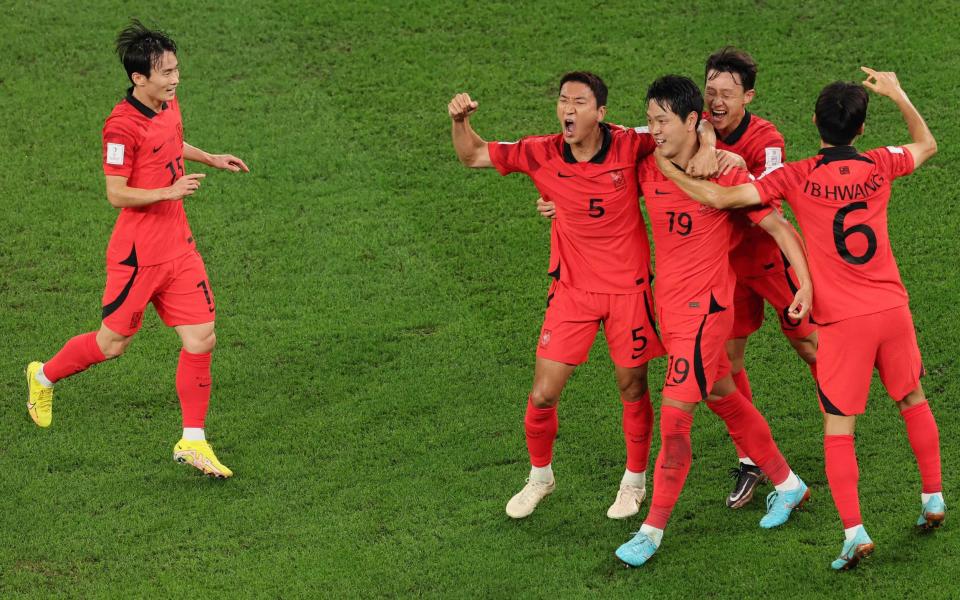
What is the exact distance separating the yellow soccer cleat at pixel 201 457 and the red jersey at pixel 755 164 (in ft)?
9.79

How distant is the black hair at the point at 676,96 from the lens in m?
5.88

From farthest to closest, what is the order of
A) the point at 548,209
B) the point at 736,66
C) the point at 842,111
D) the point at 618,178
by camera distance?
1. the point at 548,209
2. the point at 736,66
3. the point at 618,178
4. the point at 842,111

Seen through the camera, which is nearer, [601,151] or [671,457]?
[671,457]

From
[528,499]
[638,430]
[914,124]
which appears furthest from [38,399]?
[914,124]

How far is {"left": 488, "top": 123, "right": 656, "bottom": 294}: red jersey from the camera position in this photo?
6164mm

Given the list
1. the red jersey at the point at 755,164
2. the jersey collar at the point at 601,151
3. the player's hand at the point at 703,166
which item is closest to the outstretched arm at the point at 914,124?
the red jersey at the point at 755,164

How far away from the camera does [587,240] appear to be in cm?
627

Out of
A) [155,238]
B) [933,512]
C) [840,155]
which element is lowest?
[933,512]

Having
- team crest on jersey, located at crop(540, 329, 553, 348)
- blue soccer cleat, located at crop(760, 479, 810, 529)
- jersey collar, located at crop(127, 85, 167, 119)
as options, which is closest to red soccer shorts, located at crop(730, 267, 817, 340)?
blue soccer cleat, located at crop(760, 479, 810, 529)

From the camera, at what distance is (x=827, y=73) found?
33.6 ft

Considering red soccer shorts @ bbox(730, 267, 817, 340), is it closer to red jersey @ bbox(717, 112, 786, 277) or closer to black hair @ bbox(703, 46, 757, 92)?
red jersey @ bbox(717, 112, 786, 277)

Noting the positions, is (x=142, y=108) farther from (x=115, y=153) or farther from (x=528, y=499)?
(x=528, y=499)

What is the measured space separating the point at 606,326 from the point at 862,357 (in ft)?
4.07

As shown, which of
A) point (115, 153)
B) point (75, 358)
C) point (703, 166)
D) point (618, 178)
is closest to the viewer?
point (703, 166)
